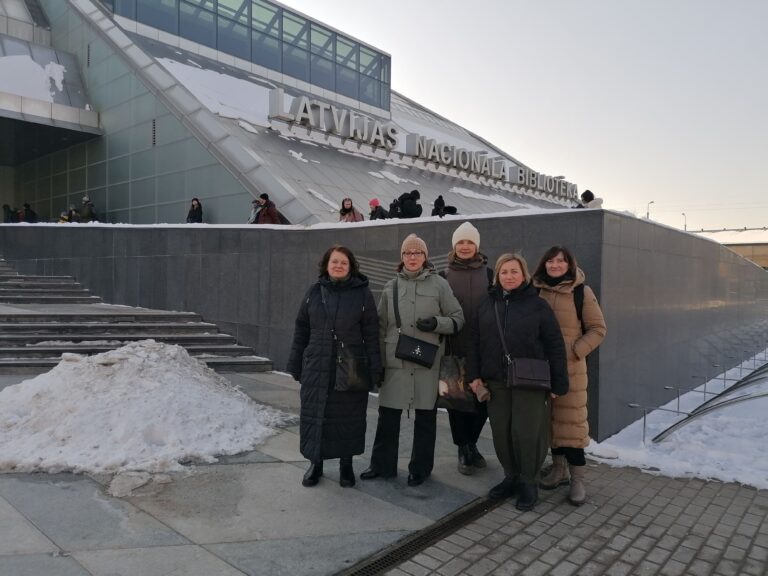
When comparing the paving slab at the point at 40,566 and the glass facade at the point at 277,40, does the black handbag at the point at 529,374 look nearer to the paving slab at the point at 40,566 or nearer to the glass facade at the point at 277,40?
the paving slab at the point at 40,566

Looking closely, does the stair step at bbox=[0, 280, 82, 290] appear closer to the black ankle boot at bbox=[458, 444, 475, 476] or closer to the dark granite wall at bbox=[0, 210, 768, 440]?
the dark granite wall at bbox=[0, 210, 768, 440]

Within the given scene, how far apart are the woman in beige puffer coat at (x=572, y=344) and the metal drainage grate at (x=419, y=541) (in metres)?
0.58

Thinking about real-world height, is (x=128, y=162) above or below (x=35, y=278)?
above

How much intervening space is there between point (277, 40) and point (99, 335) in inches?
722

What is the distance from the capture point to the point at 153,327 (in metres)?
10.4

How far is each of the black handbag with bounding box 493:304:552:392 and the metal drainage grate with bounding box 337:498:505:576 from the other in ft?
2.87

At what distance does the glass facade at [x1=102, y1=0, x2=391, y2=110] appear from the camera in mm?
21641

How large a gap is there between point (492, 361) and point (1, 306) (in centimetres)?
1115

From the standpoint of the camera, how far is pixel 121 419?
492 centimetres

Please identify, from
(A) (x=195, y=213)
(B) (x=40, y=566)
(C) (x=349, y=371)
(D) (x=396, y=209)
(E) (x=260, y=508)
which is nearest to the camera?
(B) (x=40, y=566)

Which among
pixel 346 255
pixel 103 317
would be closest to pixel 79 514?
pixel 346 255

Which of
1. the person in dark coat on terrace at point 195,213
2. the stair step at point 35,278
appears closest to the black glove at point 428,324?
the person in dark coat on terrace at point 195,213

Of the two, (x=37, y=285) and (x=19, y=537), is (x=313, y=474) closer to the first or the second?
(x=19, y=537)

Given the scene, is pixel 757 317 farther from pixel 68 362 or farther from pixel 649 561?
pixel 68 362
